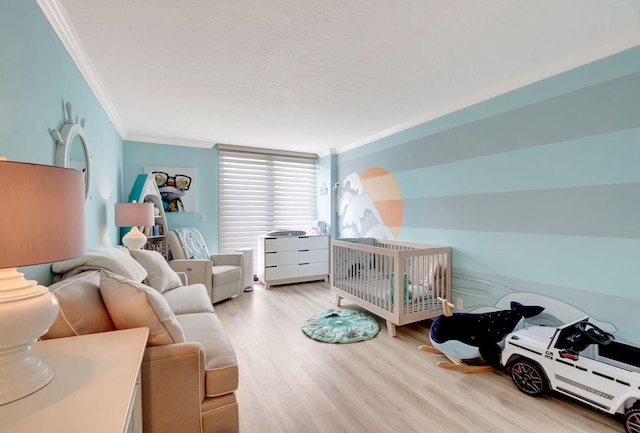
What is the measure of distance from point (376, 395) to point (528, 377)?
3.27 feet

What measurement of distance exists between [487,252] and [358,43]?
2053 millimetres

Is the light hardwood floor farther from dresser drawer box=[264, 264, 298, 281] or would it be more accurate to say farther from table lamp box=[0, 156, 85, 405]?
dresser drawer box=[264, 264, 298, 281]

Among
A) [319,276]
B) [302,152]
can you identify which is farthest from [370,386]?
[302,152]

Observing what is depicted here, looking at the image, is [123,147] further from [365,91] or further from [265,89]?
[365,91]

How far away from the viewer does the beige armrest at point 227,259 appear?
4.01 m

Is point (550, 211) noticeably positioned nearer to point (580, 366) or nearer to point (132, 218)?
point (580, 366)

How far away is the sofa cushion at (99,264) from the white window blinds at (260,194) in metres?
2.61

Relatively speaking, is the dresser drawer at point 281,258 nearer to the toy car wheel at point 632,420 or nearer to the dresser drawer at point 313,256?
the dresser drawer at point 313,256

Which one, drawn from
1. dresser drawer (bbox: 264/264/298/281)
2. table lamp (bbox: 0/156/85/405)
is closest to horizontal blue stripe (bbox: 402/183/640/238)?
dresser drawer (bbox: 264/264/298/281)

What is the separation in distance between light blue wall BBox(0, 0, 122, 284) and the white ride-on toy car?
2523 mm

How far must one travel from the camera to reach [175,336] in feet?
4.27

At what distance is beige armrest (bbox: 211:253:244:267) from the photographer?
4012mm

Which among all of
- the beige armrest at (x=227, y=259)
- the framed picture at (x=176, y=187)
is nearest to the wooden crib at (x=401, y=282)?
the beige armrest at (x=227, y=259)

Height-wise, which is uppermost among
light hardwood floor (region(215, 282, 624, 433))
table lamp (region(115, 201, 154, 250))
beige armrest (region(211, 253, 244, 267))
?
table lamp (region(115, 201, 154, 250))
